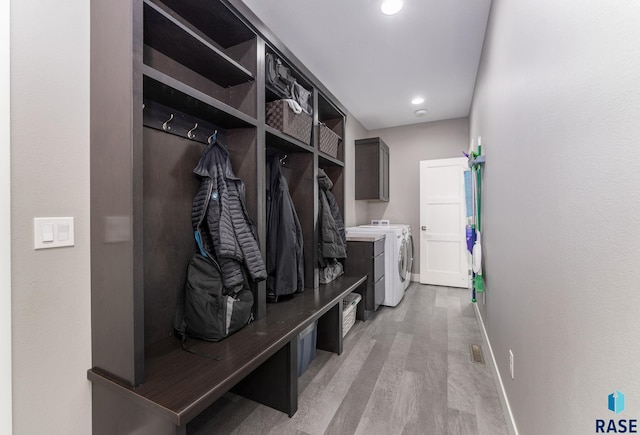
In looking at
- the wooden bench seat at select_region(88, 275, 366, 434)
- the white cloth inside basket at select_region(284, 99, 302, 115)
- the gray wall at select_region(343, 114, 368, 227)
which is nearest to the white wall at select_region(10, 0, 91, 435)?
the wooden bench seat at select_region(88, 275, 366, 434)

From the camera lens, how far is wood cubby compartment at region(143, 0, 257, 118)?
128 centimetres

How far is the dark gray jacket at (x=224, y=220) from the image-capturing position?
4.72 ft

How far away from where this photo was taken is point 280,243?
2.02 metres

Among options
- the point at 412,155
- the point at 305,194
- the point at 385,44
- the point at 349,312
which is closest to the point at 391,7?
the point at 385,44

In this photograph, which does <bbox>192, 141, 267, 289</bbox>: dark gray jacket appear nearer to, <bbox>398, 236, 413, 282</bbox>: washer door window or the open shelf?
the open shelf

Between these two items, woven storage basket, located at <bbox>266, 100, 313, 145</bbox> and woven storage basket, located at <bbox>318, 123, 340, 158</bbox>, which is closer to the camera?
woven storage basket, located at <bbox>266, 100, 313, 145</bbox>

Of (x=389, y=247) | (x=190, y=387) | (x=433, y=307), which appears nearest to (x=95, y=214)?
(x=190, y=387)

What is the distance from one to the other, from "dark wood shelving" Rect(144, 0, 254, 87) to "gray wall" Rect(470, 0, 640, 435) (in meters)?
1.47

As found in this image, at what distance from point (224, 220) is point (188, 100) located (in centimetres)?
64

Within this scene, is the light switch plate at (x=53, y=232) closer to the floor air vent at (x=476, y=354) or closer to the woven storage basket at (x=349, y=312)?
the woven storage basket at (x=349, y=312)

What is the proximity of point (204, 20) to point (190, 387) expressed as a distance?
189cm

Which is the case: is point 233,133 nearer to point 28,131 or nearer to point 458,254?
point 28,131

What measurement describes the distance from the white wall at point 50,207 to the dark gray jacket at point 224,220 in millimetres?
488

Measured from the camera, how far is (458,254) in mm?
4191
